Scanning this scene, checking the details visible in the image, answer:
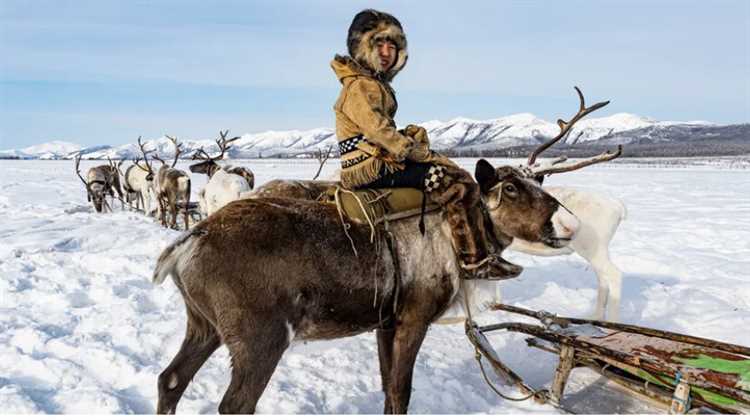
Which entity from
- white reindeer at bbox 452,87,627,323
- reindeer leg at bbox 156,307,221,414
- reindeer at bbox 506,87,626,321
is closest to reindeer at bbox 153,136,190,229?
white reindeer at bbox 452,87,627,323

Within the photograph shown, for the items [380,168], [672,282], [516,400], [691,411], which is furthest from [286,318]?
[672,282]

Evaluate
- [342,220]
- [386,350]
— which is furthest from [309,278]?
[386,350]

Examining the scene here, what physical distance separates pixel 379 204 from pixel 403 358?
989mm

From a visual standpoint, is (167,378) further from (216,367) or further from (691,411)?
(691,411)

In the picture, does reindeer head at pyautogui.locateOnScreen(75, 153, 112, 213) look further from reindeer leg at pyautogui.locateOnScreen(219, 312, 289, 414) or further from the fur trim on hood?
reindeer leg at pyautogui.locateOnScreen(219, 312, 289, 414)

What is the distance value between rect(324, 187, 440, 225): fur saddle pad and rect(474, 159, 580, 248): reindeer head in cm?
44

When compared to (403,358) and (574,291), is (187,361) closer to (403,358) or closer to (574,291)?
(403,358)

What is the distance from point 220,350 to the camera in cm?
482

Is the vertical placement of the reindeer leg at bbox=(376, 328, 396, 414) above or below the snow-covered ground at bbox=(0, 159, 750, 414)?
above

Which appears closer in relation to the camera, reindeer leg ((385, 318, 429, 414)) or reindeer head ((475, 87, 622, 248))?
reindeer leg ((385, 318, 429, 414))

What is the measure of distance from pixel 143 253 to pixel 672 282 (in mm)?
8514

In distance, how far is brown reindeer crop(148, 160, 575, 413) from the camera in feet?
9.36

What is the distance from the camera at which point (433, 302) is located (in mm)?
3406

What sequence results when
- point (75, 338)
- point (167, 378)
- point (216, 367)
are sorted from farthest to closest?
point (75, 338)
point (216, 367)
point (167, 378)
